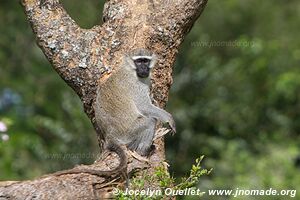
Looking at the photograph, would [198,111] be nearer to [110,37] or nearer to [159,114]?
[159,114]

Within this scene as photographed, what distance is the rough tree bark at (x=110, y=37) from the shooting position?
260 inches

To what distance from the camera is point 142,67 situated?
22.5 ft

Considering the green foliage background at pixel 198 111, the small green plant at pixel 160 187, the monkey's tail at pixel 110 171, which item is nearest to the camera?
the small green plant at pixel 160 187

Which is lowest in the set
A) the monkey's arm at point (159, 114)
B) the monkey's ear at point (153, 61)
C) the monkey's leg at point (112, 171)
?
the monkey's leg at point (112, 171)

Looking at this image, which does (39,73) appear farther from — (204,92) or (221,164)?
(221,164)

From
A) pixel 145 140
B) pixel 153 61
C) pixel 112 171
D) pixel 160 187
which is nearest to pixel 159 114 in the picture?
pixel 145 140

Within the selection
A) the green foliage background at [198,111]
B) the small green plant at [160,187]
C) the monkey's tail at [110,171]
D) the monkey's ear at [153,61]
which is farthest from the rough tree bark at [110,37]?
the green foliage background at [198,111]

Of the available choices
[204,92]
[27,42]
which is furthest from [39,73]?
[204,92]

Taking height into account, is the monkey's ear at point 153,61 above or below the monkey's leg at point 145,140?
above

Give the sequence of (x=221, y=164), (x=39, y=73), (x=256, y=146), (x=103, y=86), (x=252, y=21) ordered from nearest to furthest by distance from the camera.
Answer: (x=103, y=86)
(x=221, y=164)
(x=256, y=146)
(x=39, y=73)
(x=252, y=21)

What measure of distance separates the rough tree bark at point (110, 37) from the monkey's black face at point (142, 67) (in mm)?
97

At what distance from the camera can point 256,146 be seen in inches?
495

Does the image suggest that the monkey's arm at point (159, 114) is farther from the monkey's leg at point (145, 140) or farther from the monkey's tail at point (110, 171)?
the monkey's tail at point (110, 171)

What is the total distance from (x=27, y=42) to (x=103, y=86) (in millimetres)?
9210
